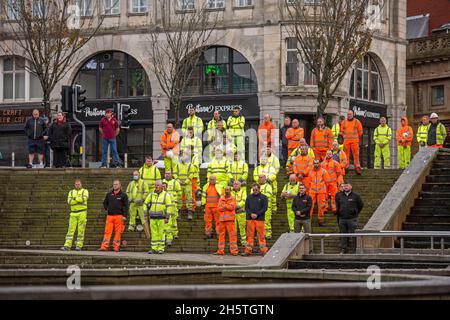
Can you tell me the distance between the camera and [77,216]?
86.1ft

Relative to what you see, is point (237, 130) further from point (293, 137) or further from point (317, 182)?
point (317, 182)

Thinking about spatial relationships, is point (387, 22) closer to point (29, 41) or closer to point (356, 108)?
point (356, 108)

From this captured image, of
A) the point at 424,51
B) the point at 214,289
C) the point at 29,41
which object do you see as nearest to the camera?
the point at 214,289

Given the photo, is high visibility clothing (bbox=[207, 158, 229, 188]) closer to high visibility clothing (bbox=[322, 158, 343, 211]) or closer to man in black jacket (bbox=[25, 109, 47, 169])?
high visibility clothing (bbox=[322, 158, 343, 211])

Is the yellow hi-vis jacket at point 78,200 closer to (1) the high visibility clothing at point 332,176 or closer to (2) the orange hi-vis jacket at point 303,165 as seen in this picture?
(2) the orange hi-vis jacket at point 303,165

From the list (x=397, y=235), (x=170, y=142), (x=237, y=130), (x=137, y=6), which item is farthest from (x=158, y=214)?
(x=137, y=6)

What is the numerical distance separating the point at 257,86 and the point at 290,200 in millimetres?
21237

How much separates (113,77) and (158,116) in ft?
10.5

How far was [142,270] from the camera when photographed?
18766mm

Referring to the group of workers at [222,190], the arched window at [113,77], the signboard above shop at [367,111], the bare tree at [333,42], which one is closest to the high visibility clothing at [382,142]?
the group of workers at [222,190]

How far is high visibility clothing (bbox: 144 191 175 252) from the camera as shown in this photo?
25.1m

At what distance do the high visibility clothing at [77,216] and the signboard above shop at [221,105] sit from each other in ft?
68.3
